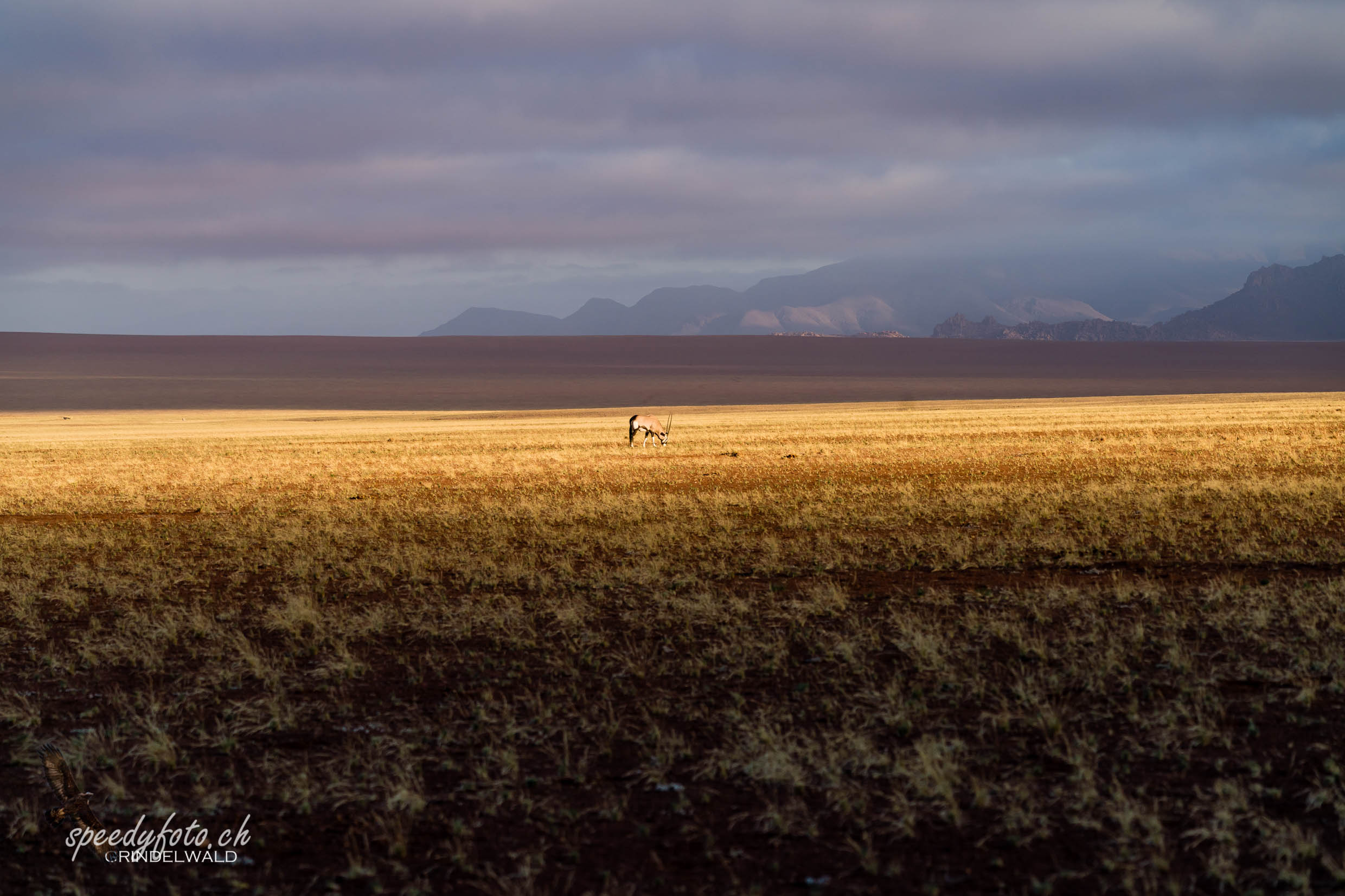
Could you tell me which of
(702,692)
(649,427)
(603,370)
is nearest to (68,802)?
(702,692)

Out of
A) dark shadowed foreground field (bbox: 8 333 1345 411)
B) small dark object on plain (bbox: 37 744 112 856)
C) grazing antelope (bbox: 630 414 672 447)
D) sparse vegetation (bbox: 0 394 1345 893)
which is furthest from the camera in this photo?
dark shadowed foreground field (bbox: 8 333 1345 411)

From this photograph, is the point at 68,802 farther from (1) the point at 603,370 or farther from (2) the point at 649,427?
(1) the point at 603,370

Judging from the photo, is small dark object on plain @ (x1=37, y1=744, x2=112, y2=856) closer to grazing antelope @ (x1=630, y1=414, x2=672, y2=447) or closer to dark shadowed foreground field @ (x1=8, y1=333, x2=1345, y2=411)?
grazing antelope @ (x1=630, y1=414, x2=672, y2=447)

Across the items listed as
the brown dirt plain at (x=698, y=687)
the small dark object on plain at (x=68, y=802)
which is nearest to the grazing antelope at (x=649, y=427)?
the brown dirt plain at (x=698, y=687)

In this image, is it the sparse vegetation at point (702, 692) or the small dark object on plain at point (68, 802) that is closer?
the sparse vegetation at point (702, 692)

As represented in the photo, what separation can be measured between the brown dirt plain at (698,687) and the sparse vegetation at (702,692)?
3 cm

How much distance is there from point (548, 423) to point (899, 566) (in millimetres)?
41915

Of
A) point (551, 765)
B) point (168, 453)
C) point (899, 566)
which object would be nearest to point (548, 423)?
point (168, 453)

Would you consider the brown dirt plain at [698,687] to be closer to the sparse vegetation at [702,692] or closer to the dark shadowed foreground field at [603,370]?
the sparse vegetation at [702,692]

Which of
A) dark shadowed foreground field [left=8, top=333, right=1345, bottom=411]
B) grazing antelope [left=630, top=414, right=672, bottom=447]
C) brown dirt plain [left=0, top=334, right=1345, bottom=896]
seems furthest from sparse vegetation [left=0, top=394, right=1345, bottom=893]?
dark shadowed foreground field [left=8, top=333, right=1345, bottom=411]

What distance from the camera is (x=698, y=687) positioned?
857 centimetres

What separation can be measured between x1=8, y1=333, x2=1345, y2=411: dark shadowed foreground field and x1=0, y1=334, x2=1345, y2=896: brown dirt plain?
6311cm

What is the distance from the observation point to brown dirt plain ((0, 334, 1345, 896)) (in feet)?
18.6

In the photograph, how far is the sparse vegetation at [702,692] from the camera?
223 inches
